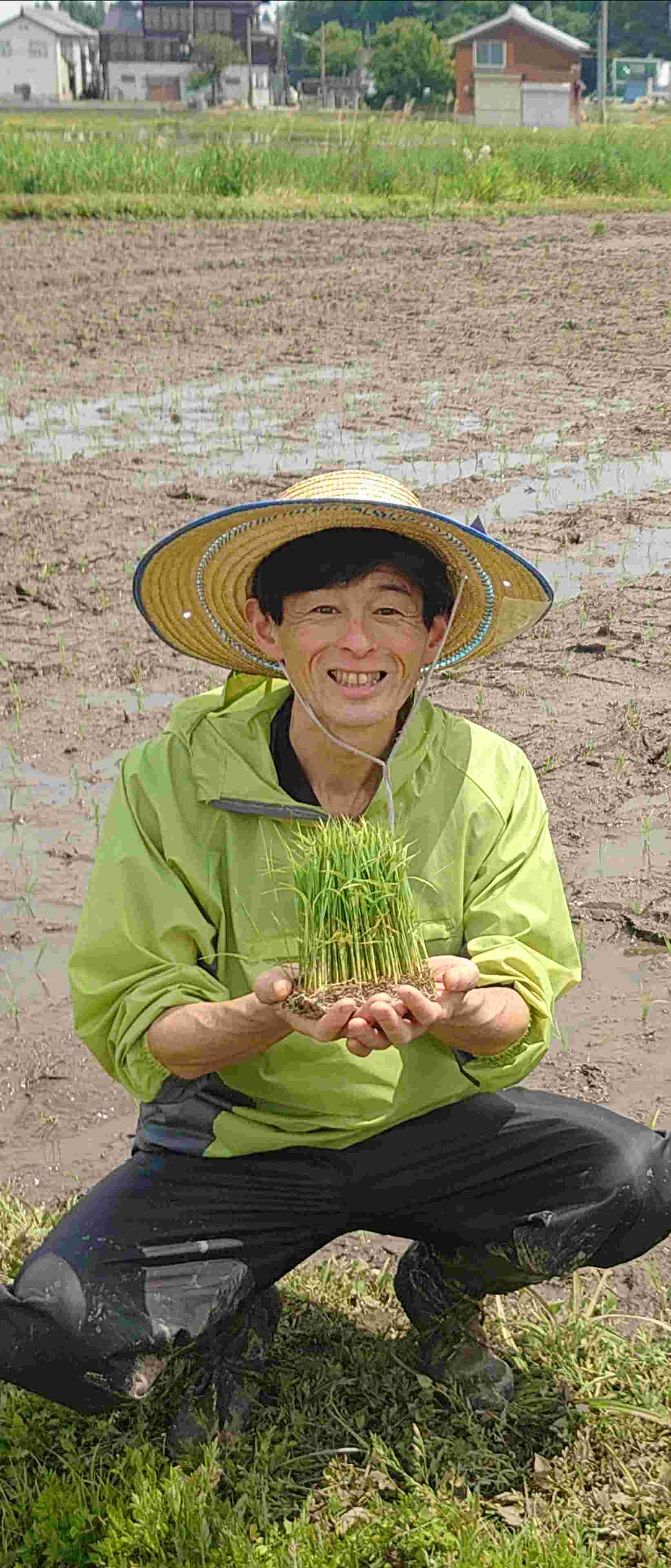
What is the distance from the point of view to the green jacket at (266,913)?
249 cm

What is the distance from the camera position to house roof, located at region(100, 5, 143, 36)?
114m

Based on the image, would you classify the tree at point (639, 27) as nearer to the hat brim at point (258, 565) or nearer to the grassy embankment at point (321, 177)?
the grassy embankment at point (321, 177)

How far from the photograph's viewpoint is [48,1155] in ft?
11.3

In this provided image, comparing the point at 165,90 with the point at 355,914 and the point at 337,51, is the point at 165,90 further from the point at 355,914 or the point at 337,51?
the point at 355,914

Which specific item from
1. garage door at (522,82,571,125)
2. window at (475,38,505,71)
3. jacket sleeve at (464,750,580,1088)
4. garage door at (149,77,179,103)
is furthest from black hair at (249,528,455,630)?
garage door at (149,77,179,103)

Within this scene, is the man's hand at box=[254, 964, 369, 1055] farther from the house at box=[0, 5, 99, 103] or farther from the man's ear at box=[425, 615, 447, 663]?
the house at box=[0, 5, 99, 103]

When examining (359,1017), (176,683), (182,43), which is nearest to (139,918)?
(359,1017)

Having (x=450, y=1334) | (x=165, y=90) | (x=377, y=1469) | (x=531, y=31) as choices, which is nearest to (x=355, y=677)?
(x=450, y=1334)

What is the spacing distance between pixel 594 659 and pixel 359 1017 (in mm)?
4086

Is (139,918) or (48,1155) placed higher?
(139,918)

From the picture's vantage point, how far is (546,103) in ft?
213

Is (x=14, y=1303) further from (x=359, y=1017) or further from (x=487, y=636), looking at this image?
(x=487, y=636)

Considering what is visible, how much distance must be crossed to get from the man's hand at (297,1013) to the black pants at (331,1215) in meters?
0.39

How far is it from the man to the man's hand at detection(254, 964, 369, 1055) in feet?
0.49
